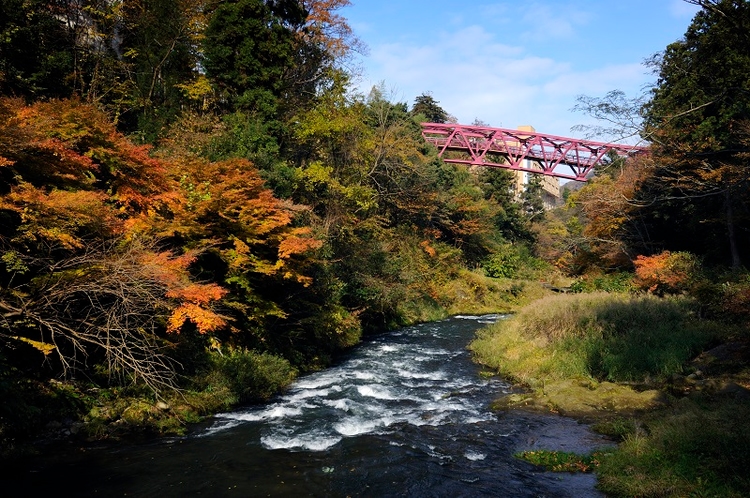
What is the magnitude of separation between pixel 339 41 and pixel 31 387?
904 inches

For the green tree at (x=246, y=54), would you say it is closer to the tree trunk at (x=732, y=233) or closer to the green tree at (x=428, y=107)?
the tree trunk at (x=732, y=233)

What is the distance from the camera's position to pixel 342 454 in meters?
9.12

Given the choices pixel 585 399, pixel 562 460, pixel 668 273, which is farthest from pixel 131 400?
pixel 668 273

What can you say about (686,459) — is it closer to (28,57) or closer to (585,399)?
(585,399)

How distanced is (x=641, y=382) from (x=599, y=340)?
214 centimetres

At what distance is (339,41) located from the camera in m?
26.8

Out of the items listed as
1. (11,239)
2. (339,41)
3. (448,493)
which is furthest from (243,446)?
(339,41)

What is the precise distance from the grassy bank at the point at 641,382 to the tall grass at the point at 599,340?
0.11 ft

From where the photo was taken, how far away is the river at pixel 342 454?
760 cm

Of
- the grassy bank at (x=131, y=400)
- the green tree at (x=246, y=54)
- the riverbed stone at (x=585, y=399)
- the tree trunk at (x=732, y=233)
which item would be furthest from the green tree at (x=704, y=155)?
the green tree at (x=246, y=54)

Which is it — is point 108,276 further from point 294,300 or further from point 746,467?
point 746,467

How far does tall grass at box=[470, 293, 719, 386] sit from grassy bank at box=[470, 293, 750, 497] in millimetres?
32

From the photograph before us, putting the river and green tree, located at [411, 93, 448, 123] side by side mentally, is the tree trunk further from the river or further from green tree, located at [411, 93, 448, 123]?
green tree, located at [411, 93, 448, 123]

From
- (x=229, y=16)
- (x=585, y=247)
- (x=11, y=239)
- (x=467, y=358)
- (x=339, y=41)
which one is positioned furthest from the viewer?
(x=585, y=247)
